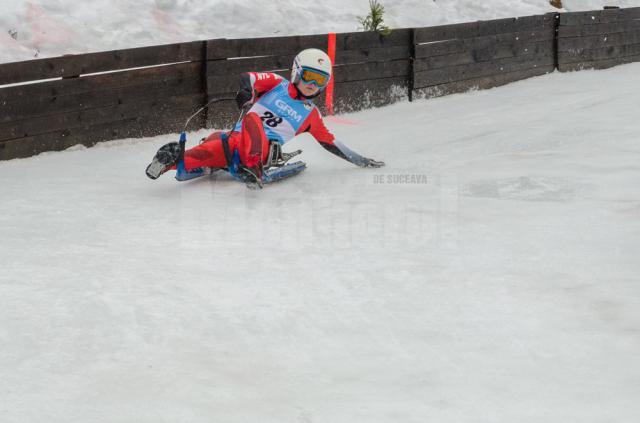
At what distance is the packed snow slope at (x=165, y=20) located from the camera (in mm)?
9922

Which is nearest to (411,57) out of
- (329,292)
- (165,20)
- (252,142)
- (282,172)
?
(165,20)

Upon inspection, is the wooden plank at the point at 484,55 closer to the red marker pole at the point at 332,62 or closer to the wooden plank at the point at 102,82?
the red marker pole at the point at 332,62

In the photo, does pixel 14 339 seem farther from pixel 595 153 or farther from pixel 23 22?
pixel 23 22

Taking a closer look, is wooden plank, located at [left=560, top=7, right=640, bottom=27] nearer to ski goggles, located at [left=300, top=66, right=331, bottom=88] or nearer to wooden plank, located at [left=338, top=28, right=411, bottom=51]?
wooden plank, located at [left=338, top=28, right=411, bottom=51]

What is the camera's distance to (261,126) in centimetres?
711

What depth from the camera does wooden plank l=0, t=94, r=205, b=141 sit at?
309 inches

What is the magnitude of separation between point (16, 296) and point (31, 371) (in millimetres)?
914

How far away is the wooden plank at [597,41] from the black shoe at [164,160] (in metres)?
8.34

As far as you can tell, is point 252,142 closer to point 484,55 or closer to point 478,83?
point 478,83

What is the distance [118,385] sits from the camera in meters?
3.46

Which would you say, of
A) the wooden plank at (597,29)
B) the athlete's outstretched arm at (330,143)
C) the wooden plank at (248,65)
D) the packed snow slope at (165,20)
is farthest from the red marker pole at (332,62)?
the wooden plank at (597,29)

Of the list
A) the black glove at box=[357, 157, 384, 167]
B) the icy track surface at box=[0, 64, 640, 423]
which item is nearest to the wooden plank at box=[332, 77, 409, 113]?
the icy track surface at box=[0, 64, 640, 423]

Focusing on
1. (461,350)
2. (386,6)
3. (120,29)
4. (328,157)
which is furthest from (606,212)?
(386,6)

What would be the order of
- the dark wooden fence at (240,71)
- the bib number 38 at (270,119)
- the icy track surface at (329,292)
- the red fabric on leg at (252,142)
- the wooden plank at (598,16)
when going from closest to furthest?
1. the icy track surface at (329,292)
2. the red fabric on leg at (252,142)
3. the bib number 38 at (270,119)
4. the dark wooden fence at (240,71)
5. the wooden plank at (598,16)
